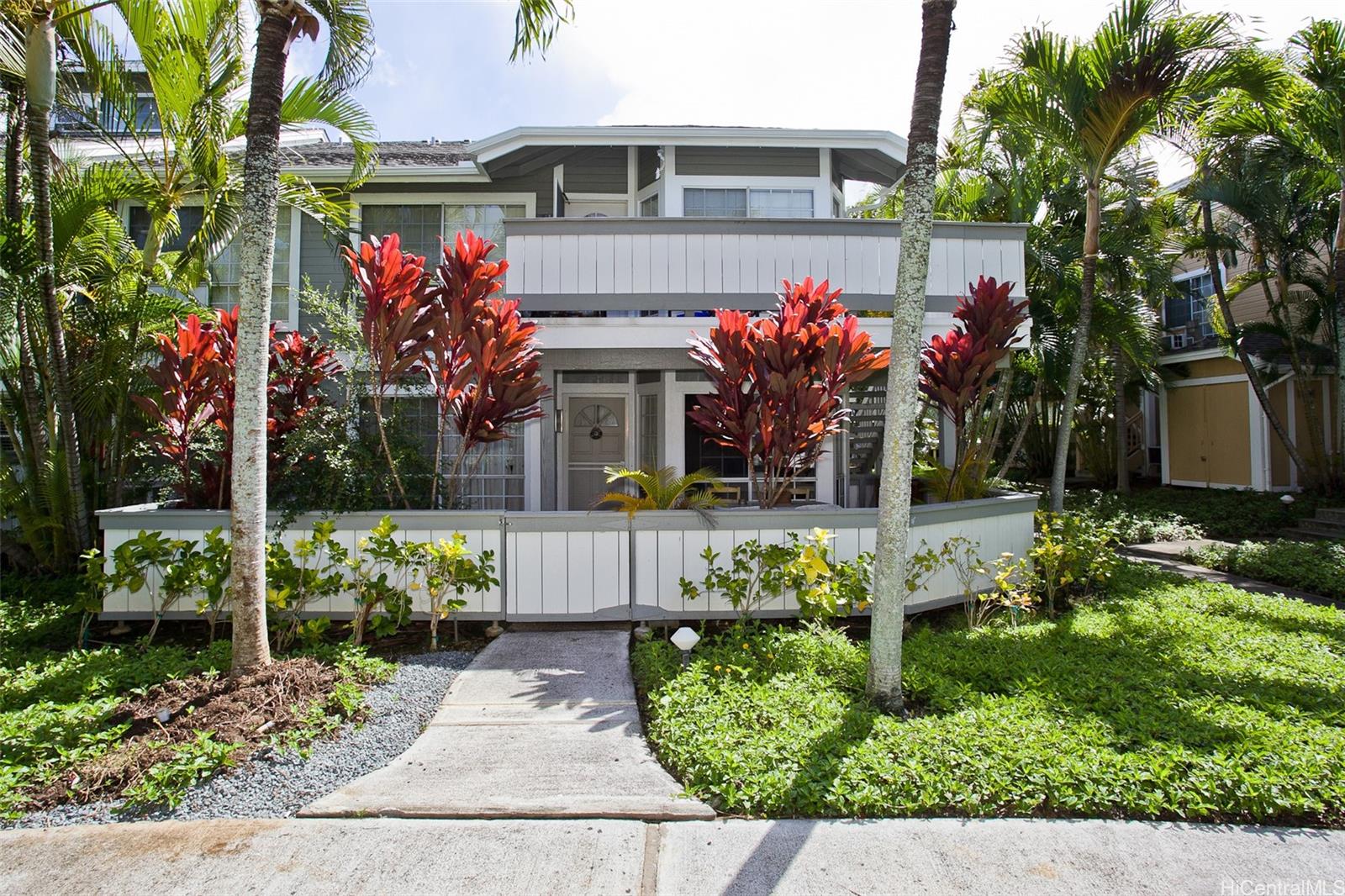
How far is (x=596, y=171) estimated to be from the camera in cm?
1232

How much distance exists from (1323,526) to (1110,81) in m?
8.08

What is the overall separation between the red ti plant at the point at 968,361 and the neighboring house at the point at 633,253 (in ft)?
3.68

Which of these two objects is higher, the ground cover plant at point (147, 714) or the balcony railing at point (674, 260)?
the balcony railing at point (674, 260)

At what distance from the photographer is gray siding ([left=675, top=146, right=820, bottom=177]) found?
37.4ft

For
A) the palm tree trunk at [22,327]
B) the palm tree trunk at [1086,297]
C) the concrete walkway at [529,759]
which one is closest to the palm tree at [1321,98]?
the palm tree trunk at [1086,297]

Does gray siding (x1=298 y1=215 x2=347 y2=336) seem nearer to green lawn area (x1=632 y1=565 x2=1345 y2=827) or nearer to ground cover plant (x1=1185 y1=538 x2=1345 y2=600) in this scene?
green lawn area (x1=632 y1=565 x2=1345 y2=827)

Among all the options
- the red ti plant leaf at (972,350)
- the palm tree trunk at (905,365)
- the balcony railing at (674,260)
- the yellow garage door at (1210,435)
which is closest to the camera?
the palm tree trunk at (905,365)

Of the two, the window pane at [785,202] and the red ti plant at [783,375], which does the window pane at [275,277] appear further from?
the red ti plant at [783,375]

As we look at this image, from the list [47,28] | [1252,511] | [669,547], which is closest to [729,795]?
[669,547]

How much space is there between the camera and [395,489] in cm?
728

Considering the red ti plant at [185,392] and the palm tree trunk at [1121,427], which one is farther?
the palm tree trunk at [1121,427]

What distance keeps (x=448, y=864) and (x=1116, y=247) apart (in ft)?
42.0

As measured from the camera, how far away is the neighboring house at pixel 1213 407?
51.7 feet

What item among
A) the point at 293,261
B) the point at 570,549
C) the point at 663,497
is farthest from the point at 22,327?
the point at 663,497
